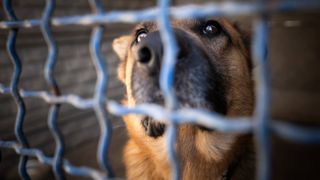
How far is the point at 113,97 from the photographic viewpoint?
217 inches

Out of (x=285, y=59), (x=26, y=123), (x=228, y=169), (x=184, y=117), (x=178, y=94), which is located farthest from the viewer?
(x=285, y=59)

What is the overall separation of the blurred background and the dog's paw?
1.40 metres

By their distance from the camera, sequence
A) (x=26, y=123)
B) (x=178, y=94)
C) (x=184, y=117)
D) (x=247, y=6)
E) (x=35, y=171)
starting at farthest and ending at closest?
(x=26, y=123)
(x=35, y=171)
(x=178, y=94)
(x=184, y=117)
(x=247, y=6)

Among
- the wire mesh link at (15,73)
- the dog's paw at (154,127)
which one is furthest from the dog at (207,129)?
the wire mesh link at (15,73)

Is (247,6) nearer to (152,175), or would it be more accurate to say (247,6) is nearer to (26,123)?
(152,175)

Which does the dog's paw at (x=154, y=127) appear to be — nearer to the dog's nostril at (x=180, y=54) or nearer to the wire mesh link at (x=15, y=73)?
the dog's nostril at (x=180, y=54)

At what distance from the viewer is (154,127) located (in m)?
2.06

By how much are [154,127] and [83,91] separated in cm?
312

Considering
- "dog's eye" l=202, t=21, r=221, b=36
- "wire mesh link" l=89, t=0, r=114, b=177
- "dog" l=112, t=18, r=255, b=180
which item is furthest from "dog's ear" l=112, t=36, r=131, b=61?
"wire mesh link" l=89, t=0, r=114, b=177

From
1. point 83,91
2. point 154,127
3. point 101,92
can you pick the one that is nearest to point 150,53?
point 101,92

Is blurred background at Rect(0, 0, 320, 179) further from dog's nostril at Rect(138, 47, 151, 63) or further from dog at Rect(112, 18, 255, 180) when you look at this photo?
dog's nostril at Rect(138, 47, 151, 63)

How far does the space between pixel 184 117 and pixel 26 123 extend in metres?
3.73

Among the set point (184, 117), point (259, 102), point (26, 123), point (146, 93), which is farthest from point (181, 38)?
point (26, 123)

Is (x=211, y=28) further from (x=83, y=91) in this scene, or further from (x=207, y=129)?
(x=83, y=91)
